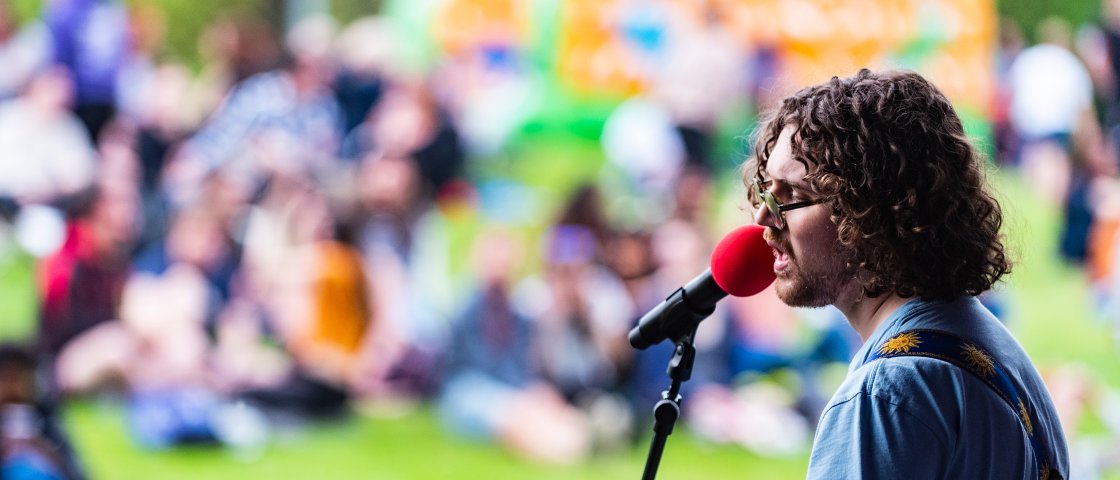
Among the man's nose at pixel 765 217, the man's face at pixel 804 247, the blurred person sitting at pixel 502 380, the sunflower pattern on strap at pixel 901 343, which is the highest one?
the blurred person sitting at pixel 502 380

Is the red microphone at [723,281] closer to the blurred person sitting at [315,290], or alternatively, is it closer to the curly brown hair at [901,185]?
the curly brown hair at [901,185]

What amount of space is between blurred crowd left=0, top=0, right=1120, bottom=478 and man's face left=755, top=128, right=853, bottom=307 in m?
3.23

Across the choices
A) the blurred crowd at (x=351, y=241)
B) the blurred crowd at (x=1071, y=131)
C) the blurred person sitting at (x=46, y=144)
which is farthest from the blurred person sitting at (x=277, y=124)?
the blurred crowd at (x=1071, y=131)

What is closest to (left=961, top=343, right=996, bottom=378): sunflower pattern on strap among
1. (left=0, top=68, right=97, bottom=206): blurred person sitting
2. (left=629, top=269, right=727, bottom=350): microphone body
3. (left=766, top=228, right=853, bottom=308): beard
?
(left=766, top=228, right=853, bottom=308): beard

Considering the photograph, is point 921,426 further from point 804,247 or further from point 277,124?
point 277,124

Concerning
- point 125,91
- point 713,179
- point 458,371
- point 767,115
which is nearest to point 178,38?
point 125,91

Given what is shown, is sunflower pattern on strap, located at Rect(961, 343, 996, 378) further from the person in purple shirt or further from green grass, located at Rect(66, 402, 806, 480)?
the person in purple shirt

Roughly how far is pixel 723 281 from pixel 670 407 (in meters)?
0.20

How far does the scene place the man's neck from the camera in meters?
1.21

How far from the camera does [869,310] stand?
1234 mm

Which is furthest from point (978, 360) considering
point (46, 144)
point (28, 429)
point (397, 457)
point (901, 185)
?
point (46, 144)

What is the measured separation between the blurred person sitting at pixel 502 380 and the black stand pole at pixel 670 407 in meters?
3.07

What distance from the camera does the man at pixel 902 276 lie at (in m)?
1.06

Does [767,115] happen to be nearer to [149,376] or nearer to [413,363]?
[413,363]
